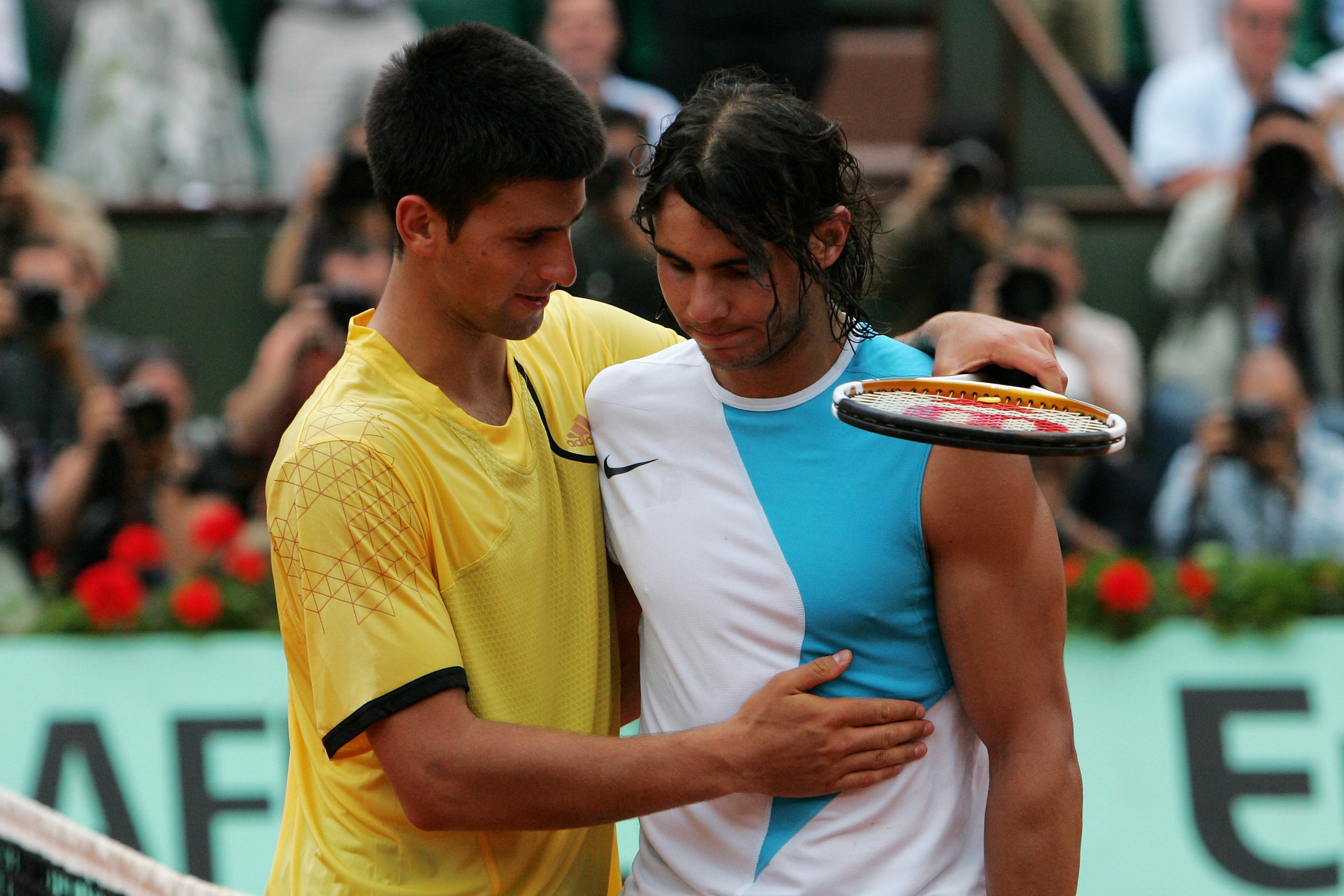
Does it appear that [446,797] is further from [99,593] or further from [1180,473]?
[1180,473]

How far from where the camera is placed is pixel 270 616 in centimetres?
550

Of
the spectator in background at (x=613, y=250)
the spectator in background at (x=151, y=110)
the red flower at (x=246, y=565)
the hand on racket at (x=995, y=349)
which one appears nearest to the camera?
the hand on racket at (x=995, y=349)

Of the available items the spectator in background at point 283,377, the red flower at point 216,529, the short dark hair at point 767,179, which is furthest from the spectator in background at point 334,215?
the short dark hair at point 767,179

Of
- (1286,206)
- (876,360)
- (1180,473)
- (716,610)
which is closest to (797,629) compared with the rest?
(716,610)

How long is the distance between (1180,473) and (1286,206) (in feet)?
4.78

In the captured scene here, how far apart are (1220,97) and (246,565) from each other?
529 centimetres

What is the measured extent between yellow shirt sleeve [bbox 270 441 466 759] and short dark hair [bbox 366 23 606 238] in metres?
0.47

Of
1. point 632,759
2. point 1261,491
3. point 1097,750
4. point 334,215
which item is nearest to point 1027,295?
point 1261,491

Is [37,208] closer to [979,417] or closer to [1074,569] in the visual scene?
[1074,569]

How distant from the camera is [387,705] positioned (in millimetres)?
2527

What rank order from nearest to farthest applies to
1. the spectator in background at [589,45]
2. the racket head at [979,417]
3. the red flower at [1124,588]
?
the racket head at [979,417], the red flower at [1124,588], the spectator in background at [589,45]

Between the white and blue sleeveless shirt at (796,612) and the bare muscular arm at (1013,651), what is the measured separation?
0.17 ft

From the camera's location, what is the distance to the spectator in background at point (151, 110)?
312 inches

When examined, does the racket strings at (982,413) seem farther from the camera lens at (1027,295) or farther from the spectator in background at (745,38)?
the spectator in background at (745,38)
